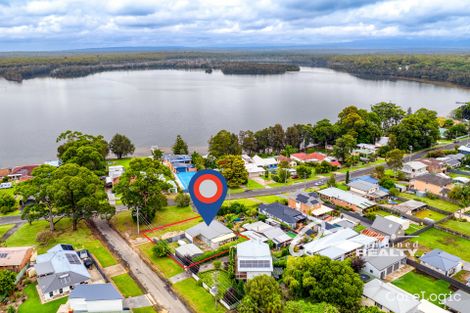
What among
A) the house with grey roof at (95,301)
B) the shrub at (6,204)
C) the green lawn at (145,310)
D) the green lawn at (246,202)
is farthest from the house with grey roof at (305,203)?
the shrub at (6,204)

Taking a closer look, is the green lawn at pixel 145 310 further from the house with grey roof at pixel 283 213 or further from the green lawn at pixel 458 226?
the green lawn at pixel 458 226

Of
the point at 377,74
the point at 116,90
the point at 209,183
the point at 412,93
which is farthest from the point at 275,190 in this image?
the point at 377,74

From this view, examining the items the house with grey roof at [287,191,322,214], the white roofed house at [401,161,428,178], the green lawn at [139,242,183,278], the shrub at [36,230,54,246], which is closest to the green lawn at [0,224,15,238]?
the shrub at [36,230,54,246]

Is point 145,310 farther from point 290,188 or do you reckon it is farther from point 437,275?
point 290,188

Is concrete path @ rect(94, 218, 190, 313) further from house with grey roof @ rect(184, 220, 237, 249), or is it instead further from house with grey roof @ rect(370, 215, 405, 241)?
house with grey roof @ rect(370, 215, 405, 241)

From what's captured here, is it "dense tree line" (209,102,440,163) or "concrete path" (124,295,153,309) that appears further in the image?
"dense tree line" (209,102,440,163)

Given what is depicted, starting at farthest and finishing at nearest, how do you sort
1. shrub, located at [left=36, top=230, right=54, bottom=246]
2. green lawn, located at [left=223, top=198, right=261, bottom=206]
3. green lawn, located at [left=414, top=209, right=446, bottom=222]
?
green lawn, located at [left=223, top=198, right=261, bottom=206] < green lawn, located at [left=414, top=209, right=446, bottom=222] < shrub, located at [left=36, top=230, right=54, bottom=246]

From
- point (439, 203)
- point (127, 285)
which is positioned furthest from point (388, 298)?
point (439, 203)
